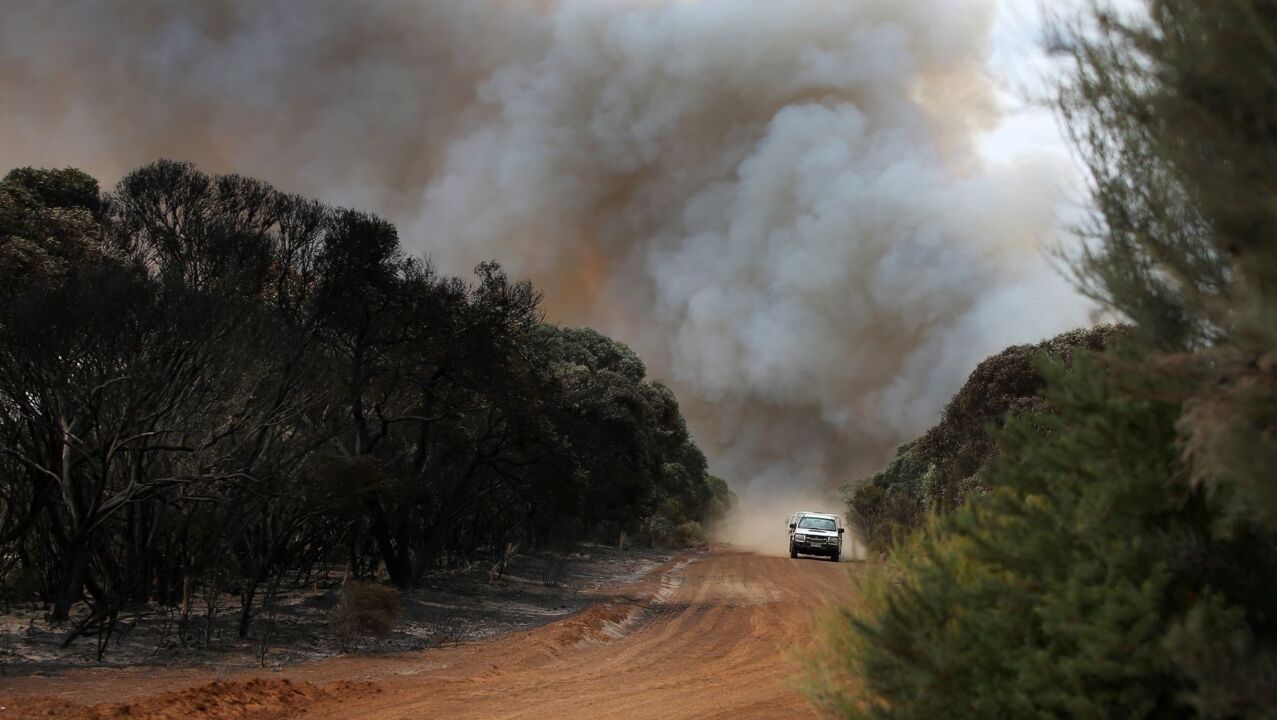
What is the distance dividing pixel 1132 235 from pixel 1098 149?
62 cm

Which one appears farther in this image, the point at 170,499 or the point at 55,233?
the point at 55,233

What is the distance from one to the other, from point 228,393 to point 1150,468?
62.2ft

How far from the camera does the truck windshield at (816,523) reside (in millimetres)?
46750

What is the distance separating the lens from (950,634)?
5875 mm

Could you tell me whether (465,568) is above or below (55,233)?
below

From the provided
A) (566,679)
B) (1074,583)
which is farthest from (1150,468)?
(566,679)

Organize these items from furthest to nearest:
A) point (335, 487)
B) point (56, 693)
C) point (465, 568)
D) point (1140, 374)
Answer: point (465, 568) → point (335, 487) → point (56, 693) → point (1140, 374)

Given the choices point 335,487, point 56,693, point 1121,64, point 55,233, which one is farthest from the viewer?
point 55,233

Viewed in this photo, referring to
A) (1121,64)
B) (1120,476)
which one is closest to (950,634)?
(1120,476)

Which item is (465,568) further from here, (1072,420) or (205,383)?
(1072,420)

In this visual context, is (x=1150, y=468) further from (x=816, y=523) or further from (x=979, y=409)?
(x=816, y=523)

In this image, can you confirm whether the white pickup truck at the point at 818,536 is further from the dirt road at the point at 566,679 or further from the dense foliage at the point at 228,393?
the dirt road at the point at 566,679

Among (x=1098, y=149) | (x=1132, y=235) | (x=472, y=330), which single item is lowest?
(x=1132, y=235)

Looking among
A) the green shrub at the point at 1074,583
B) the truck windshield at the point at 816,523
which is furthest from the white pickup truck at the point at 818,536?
the green shrub at the point at 1074,583
